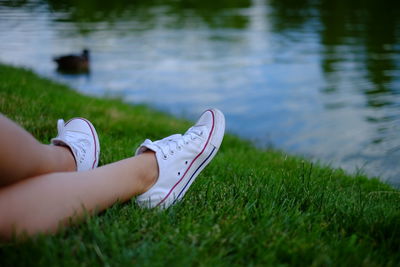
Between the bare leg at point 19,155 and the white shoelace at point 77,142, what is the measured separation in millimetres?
346

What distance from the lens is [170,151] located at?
6.91 ft

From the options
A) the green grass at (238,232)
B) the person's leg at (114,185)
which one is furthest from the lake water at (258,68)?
the person's leg at (114,185)

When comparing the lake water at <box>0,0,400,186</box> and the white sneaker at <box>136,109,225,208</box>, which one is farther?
the lake water at <box>0,0,400,186</box>

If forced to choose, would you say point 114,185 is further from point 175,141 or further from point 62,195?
point 175,141

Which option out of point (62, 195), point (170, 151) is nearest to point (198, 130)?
point (170, 151)

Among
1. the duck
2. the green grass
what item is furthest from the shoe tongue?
the duck

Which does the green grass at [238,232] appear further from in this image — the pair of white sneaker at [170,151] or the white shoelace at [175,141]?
the white shoelace at [175,141]

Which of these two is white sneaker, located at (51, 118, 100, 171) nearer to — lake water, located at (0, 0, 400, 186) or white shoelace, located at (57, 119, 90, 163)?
white shoelace, located at (57, 119, 90, 163)

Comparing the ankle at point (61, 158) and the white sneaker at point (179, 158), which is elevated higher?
the ankle at point (61, 158)

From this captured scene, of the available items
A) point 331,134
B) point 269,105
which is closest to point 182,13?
point 269,105

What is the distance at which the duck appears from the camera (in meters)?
10.3

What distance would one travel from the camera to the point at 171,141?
2209 millimetres

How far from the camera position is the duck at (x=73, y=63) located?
33.7ft

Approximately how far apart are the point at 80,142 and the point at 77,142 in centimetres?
3
